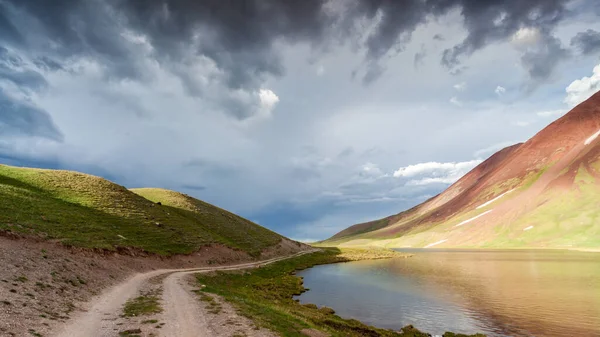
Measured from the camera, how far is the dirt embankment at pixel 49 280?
65.6 feet

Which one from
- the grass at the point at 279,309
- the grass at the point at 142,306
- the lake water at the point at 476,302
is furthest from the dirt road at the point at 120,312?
the lake water at the point at 476,302

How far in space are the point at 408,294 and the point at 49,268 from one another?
50132 mm

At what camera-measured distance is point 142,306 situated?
27.5m

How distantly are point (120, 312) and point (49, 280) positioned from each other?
982cm

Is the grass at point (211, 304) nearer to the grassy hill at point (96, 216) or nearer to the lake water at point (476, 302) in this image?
the lake water at point (476, 302)

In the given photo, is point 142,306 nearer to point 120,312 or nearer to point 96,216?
point 120,312

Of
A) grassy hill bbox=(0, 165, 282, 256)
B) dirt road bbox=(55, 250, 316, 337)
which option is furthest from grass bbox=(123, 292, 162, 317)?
grassy hill bbox=(0, 165, 282, 256)

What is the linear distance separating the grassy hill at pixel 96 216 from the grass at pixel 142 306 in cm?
2219

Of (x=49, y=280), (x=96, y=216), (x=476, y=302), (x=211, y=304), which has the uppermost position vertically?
(x=96, y=216)

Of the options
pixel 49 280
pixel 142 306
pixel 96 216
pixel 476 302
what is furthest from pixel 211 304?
pixel 96 216

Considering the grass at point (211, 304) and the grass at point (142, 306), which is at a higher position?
the grass at point (142, 306)

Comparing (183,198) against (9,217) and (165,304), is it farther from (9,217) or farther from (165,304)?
(165,304)

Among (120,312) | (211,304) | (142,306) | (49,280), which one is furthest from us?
(211,304)

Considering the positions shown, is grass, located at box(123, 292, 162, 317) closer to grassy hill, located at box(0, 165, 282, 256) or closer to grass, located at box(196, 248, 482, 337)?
grass, located at box(196, 248, 482, 337)
